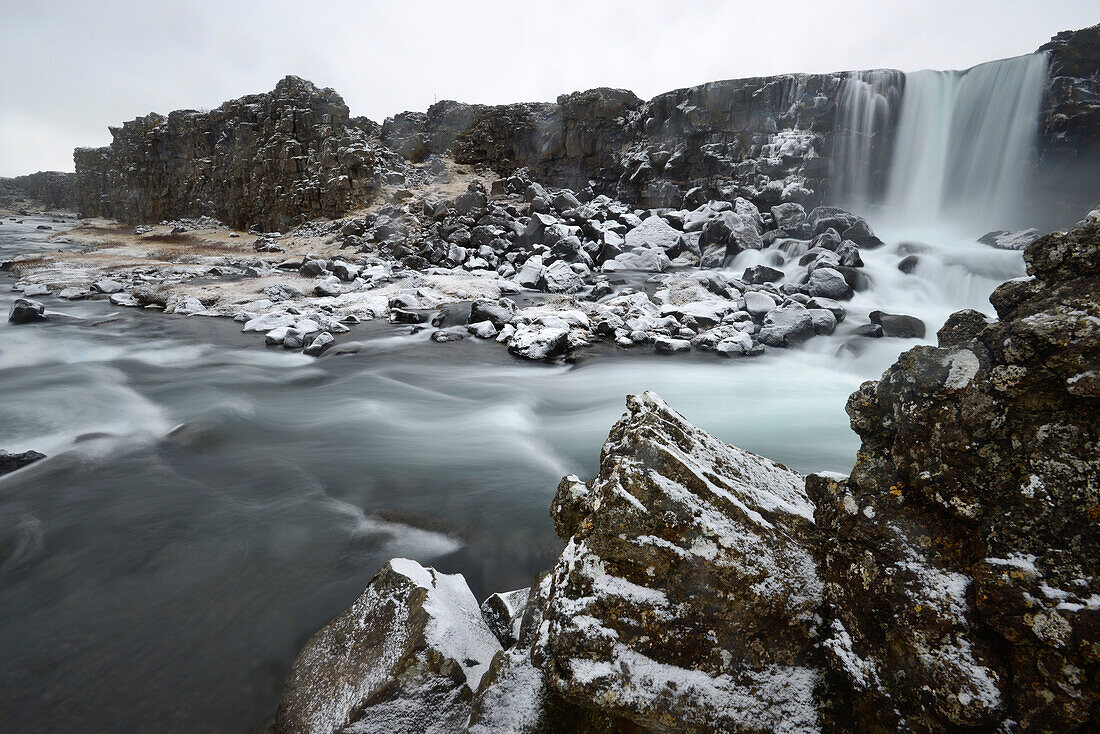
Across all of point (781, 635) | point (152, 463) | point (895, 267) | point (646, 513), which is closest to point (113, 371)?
point (152, 463)

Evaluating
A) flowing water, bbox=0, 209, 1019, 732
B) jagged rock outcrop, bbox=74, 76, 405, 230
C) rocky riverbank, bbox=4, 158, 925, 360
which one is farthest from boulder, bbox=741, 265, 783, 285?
jagged rock outcrop, bbox=74, 76, 405, 230

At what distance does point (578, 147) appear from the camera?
33438 mm

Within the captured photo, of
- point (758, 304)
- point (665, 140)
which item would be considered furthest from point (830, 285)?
point (665, 140)

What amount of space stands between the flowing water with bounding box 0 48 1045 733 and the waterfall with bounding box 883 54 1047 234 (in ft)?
41.7

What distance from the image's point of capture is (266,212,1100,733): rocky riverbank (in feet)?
4.48

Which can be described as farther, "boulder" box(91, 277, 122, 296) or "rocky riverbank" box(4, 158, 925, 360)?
"boulder" box(91, 277, 122, 296)

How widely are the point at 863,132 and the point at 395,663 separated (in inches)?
1162

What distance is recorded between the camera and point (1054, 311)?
1491 mm

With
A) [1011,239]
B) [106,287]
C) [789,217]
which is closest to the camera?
[106,287]

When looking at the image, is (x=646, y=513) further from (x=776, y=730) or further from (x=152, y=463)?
(x=152, y=463)

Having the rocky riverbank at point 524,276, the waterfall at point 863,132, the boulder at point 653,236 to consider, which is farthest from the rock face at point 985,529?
the waterfall at point 863,132

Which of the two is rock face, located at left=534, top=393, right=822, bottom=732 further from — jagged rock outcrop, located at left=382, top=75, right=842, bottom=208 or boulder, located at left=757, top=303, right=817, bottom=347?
jagged rock outcrop, located at left=382, top=75, right=842, bottom=208

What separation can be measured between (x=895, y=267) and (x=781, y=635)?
15.6 metres

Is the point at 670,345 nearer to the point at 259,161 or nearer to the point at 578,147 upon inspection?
the point at 578,147
